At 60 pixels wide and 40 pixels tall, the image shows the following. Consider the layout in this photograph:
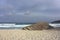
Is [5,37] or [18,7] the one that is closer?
[5,37]

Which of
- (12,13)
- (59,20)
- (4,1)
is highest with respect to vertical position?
(4,1)

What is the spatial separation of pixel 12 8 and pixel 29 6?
0.22m

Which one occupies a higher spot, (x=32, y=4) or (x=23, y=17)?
(x=32, y=4)

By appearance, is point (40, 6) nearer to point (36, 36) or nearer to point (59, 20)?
point (59, 20)

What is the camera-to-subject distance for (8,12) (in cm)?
162

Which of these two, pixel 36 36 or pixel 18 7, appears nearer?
pixel 36 36

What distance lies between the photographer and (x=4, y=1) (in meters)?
1.64

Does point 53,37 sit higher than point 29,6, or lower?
higher

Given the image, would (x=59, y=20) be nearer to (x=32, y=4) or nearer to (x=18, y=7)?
(x=32, y=4)

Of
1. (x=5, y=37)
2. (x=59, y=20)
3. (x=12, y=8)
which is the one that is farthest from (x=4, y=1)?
(x=5, y=37)

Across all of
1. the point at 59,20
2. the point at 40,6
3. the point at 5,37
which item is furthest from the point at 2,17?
the point at 5,37

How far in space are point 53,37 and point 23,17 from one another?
1233 mm

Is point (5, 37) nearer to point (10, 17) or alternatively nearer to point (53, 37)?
point (53, 37)

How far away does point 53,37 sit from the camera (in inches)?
15.1
